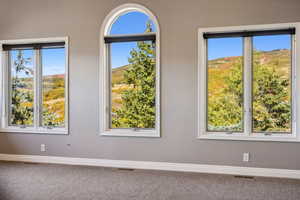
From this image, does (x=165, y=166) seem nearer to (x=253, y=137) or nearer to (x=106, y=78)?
(x=253, y=137)

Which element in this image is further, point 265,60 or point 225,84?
point 225,84

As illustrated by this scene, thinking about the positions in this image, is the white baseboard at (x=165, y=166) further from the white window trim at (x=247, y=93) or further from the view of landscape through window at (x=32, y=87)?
the view of landscape through window at (x=32, y=87)

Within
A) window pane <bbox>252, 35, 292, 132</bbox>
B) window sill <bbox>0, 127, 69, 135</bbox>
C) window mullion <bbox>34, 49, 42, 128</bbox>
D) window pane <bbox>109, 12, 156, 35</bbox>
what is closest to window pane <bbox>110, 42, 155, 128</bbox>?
window pane <bbox>109, 12, 156, 35</bbox>

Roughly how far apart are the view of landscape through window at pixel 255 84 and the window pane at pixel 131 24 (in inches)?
45.8

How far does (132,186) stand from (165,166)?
0.94 meters

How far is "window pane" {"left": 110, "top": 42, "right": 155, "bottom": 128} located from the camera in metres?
4.80

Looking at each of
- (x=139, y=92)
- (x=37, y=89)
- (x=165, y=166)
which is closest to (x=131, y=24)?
(x=139, y=92)

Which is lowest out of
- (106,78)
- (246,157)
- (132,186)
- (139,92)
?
(132,186)

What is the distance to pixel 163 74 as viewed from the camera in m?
4.58

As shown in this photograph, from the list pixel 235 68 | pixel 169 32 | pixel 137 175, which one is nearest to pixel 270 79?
pixel 235 68

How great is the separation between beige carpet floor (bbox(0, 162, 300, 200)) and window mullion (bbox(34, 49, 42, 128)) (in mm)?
1084

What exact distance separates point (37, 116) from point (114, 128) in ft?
5.14

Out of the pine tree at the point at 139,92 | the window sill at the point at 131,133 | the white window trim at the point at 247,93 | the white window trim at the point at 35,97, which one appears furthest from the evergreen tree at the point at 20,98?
the white window trim at the point at 247,93

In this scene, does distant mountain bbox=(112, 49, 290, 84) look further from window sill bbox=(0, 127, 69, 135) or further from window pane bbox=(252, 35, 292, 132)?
window sill bbox=(0, 127, 69, 135)
